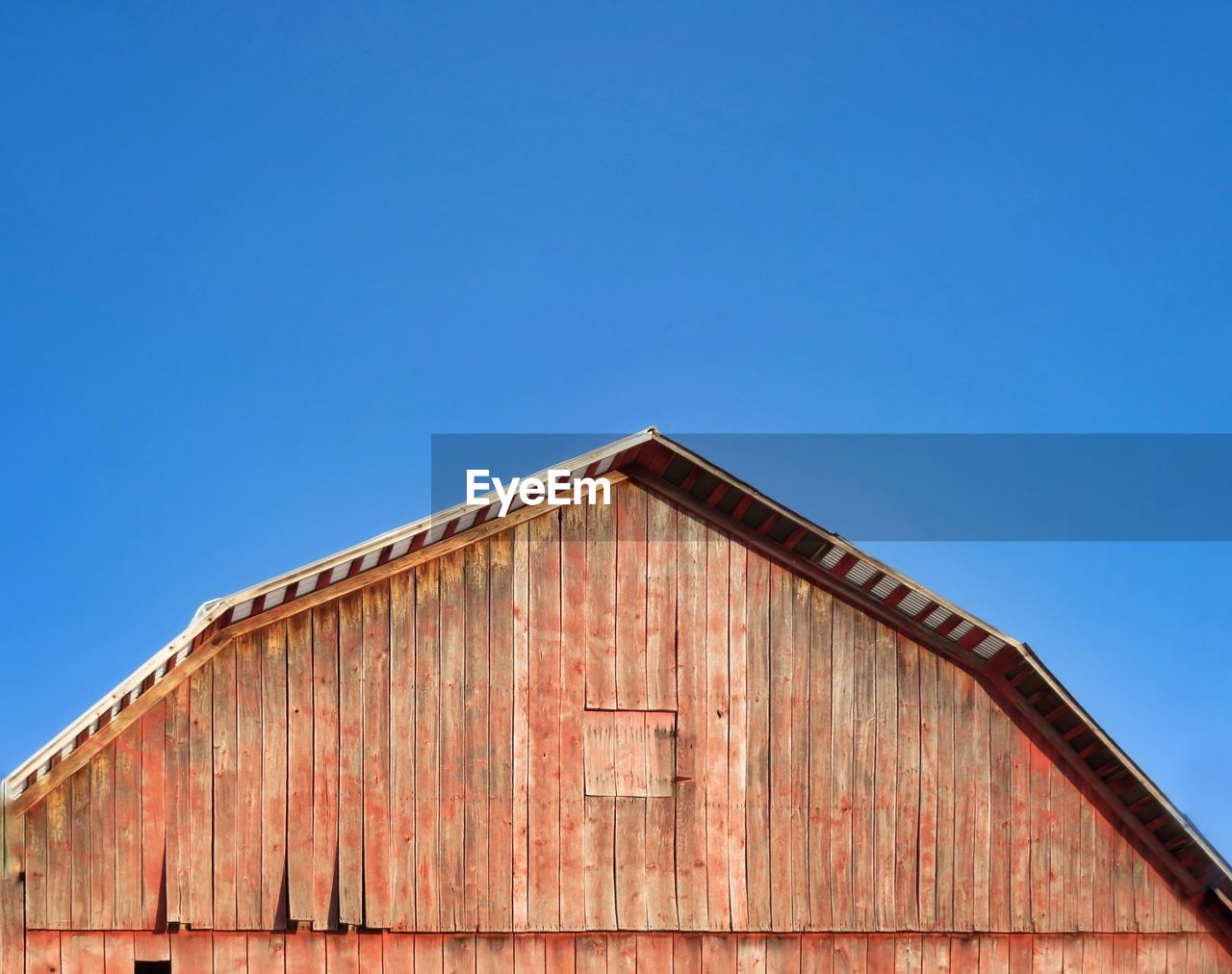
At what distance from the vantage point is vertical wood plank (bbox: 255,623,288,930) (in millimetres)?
14922

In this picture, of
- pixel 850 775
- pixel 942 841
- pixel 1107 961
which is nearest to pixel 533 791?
pixel 850 775

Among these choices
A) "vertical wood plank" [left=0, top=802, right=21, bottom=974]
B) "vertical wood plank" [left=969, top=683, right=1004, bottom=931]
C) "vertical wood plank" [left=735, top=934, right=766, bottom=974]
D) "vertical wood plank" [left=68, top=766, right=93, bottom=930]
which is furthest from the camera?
"vertical wood plank" [left=969, top=683, right=1004, bottom=931]

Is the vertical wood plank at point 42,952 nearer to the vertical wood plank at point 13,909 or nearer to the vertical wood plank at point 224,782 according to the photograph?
Answer: the vertical wood plank at point 13,909

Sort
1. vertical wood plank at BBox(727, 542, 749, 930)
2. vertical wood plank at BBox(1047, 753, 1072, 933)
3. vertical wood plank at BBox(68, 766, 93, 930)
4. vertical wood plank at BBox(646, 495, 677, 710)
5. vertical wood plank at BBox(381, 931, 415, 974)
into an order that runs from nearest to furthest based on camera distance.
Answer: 1. vertical wood plank at BBox(68, 766, 93, 930)
2. vertical wood plank at BBox(381, 931, 415, 974)
3. vertical wood plank at BBox(727, 542, 749, 930)
4. vertical wood plank at BBox(646, 495, 677, 710)
5. vertical wood plank at BBox(1047, 753, 1072, 933)

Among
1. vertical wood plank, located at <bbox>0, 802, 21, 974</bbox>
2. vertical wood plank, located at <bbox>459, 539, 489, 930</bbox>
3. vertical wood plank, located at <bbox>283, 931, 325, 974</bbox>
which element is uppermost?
vertical wood plank, located at <bbox>459, 539, 489, 930</bbox>

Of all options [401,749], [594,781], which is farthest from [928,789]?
[401,749]

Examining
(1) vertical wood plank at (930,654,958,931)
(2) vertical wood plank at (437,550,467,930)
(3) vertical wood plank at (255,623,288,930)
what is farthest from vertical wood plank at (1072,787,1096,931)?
(3) vertical wood plank at (255,623,288,930)

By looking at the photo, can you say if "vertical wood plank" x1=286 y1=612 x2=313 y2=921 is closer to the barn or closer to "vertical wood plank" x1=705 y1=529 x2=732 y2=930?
the barn

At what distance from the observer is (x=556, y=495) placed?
52.4ft

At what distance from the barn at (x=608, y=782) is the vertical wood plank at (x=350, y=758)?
3 cm

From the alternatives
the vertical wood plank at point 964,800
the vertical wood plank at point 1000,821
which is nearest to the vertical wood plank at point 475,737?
the vertical wood plank at point 964,800

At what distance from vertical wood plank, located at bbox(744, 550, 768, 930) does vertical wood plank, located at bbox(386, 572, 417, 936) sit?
4.02 m

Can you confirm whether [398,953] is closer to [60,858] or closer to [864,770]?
[60,858]

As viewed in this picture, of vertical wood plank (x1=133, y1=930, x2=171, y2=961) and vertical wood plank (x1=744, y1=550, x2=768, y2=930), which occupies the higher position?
vertical wood plank (x1=744, y1=550, x2=768, y2=930)
